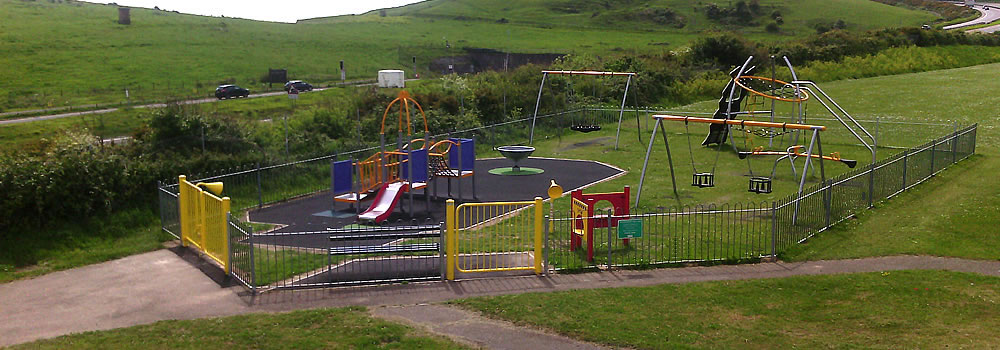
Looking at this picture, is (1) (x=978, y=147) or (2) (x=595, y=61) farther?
(2) (x=595, y=61)

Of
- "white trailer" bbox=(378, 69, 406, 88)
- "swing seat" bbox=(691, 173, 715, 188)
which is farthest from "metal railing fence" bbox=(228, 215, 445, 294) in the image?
"white trailer" bbox=(378, 69, 406, 88)

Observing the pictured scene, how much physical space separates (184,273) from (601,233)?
A: 27.3 ft

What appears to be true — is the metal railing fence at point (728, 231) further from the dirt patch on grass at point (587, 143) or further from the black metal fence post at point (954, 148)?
the dirt patch on grass at point (587, 143)

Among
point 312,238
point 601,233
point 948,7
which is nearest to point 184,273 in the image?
point 312,238

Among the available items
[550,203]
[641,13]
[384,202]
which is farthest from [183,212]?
[641,13]

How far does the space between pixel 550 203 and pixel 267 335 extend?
32.9 ft

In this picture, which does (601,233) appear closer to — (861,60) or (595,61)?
(595,61)

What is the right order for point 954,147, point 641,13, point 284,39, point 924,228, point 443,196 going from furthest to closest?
point 641,13 → point 284,39 → point 954,147 → point 443,196 → point 924,228

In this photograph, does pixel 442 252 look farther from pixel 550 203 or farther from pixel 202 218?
pixel 550 203

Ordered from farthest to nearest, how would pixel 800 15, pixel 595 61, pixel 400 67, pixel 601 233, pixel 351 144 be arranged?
pixel 800 15, pixel 400 67, pixel 595 61, pixel 351 144, pixel 601 233

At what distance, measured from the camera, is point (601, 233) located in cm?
1664

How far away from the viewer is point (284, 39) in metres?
84.9

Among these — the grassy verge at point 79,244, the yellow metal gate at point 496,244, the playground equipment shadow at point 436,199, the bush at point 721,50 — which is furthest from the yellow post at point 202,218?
the bush at point 721,50

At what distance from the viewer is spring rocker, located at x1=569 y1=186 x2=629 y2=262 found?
49.7ft
